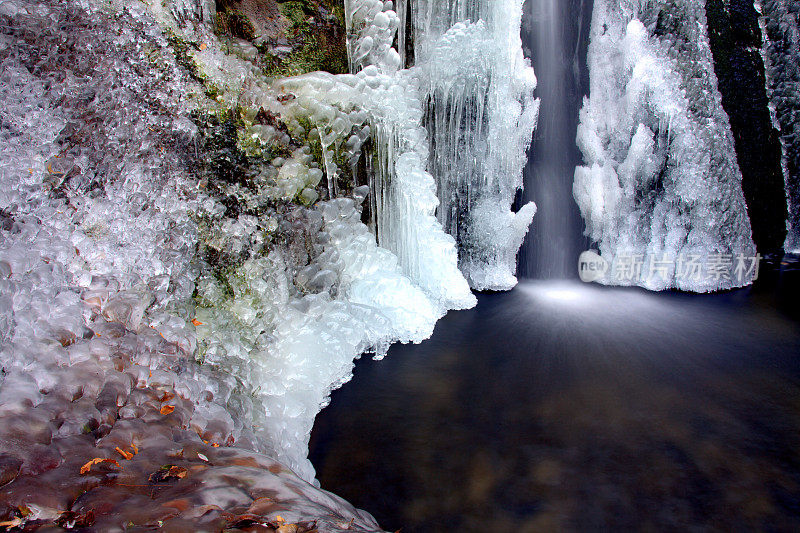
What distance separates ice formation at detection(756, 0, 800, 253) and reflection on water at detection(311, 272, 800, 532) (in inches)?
160

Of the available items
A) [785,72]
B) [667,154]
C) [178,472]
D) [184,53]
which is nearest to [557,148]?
[667,154]

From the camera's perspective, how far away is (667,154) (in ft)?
17.3

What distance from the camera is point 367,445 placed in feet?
7.43

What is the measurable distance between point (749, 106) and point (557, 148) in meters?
2.75

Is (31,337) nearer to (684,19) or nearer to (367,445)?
(367,445)

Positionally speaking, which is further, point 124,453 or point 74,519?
point 124,453

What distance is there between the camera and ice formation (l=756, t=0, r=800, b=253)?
6270 millimetres

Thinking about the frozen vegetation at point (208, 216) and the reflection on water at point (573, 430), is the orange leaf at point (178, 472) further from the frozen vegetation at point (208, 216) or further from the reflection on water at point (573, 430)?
the reflection on water at point (573, 430)

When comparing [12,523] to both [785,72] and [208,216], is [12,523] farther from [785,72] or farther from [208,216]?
[785,72]

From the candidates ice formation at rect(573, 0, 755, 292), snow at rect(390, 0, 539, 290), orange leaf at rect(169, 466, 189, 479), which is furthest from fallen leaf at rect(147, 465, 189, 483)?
ice formation at rect(573, 0, 755, 292)

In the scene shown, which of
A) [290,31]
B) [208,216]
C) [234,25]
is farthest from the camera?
[290,31]

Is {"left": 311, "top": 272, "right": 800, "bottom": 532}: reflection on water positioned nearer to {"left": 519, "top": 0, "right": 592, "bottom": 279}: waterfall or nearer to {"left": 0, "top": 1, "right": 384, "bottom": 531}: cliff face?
{"left": 0, "top": 1, "right": 384, "bottom": 531}: cliff face

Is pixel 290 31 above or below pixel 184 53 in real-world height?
above

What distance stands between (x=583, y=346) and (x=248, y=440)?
2716mm
